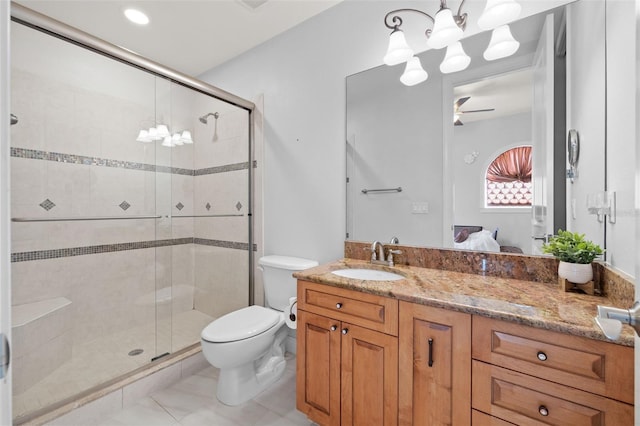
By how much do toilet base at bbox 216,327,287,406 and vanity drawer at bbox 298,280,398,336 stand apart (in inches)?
26.3

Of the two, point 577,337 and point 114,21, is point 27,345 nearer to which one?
point 114,21

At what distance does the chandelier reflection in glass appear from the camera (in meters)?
1.31

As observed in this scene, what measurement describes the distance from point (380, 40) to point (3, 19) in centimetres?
180

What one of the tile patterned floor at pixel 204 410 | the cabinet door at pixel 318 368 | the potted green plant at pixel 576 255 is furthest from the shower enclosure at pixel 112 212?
the potted green plant at pixel 576 255

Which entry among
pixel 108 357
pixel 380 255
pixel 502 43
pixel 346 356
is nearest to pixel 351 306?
pixel 346 356

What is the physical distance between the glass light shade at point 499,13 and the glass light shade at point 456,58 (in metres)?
0.16

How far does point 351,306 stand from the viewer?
4.28 ft

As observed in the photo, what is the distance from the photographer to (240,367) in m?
1.75

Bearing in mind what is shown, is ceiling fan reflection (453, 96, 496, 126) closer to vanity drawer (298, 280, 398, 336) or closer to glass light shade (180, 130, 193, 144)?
vanity drawer (298, 280, 398, 336)

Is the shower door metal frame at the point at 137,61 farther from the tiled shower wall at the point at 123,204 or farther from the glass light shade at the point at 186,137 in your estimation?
the glass light shade at the point at 186,137

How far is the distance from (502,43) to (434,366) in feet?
4.85

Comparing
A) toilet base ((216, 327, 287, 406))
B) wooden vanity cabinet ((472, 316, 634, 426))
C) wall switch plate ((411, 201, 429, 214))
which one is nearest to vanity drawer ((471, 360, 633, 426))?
wooden vanity cabinet ((472, 316, 634, 426))

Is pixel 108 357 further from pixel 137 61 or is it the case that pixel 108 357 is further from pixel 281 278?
pixel 137 61

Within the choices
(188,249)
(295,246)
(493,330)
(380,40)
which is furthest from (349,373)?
(380,40)
